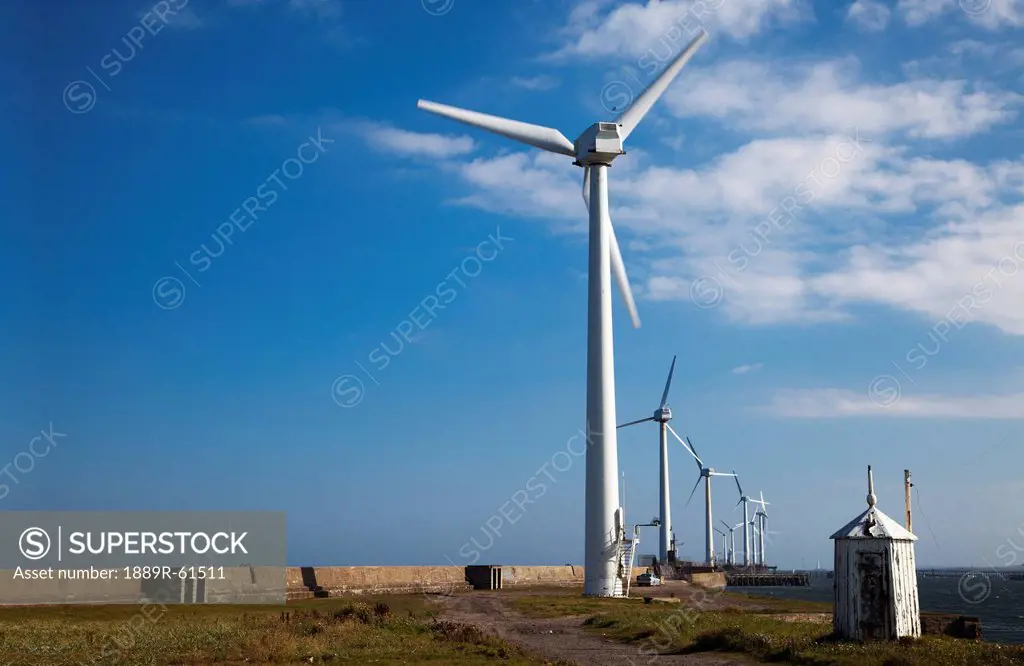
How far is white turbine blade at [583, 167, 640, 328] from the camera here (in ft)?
182

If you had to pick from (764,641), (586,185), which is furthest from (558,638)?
(586,185)

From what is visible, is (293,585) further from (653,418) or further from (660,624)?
(653,418)

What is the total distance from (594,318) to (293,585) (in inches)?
800

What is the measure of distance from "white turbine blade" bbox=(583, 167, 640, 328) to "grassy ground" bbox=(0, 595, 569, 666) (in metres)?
25.3

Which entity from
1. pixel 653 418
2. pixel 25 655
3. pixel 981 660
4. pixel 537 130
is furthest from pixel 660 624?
pixel 653 418

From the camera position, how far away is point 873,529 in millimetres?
24312

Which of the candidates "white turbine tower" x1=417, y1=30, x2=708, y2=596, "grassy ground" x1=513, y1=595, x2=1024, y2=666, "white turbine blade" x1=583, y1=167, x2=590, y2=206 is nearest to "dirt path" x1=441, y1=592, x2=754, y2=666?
"grassy ground" x1=513, y1=595, x2=1024, y2=666

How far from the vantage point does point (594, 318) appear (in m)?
52.0

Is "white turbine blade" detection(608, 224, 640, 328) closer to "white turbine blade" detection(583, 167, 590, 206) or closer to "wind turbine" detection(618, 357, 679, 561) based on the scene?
"white turbine blade" detection(583, 167, 590, 206)

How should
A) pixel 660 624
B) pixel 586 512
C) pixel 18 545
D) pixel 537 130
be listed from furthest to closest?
pixel 537 130, pixel 586 512, pixel 18 545, pixel 660 624

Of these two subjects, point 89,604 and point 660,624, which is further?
point 89,604

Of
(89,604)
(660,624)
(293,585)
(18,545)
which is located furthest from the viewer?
(293,585)

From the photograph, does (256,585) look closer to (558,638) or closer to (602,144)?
(558,638)

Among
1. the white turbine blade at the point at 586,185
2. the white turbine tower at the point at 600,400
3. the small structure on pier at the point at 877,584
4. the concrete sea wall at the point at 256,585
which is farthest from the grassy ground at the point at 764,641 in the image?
the white turbine blade at the point at 586,185
